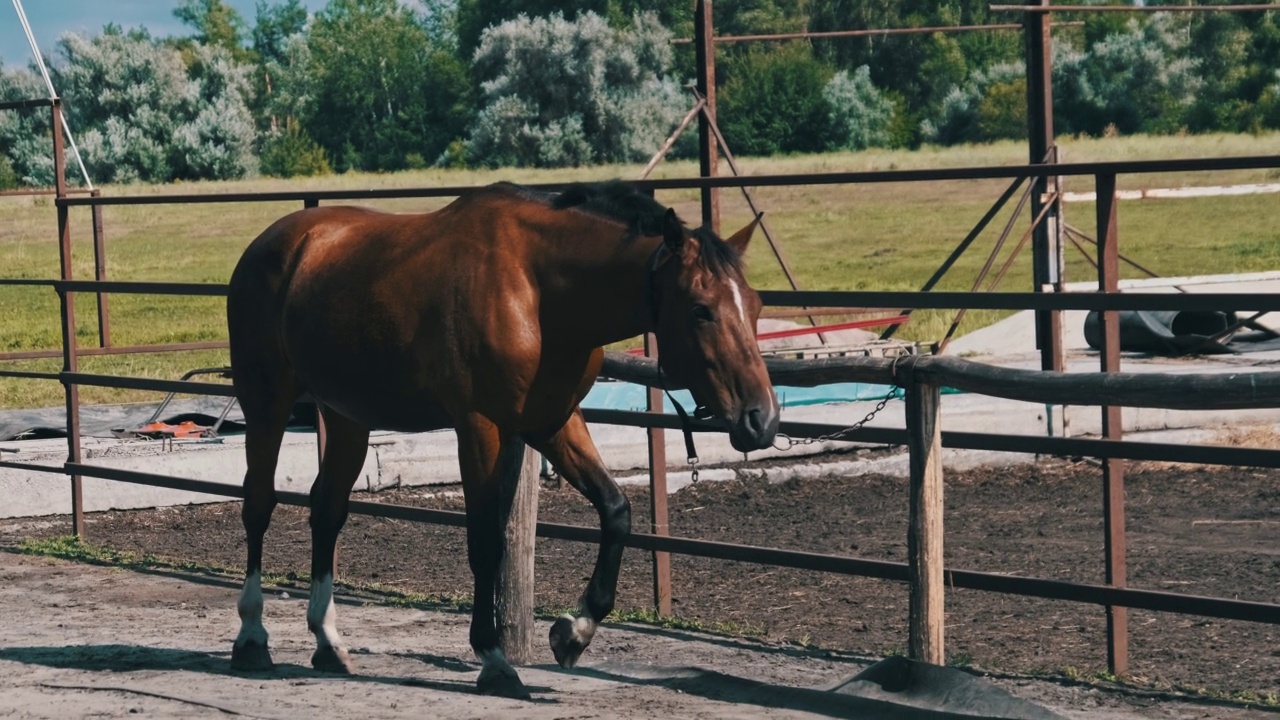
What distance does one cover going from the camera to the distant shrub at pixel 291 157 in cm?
5681

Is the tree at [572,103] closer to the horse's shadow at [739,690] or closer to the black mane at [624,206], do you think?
the horse's shadow at [739,690]

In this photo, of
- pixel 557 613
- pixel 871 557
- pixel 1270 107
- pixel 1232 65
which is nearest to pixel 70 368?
pixel 557 613

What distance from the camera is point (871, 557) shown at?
25.2 feet

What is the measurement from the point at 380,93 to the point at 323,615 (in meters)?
67.6

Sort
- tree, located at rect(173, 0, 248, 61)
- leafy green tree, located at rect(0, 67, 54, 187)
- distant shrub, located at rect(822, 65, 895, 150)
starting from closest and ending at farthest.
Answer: leafy green tree, located at rect(0, 67, 54, 187), distant shrub, located at rect(822, 65, 895, 150), tree, located at rect(173, 0, 248, 61)

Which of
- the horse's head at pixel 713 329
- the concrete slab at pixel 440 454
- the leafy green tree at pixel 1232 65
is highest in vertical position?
the leafy green tree at pixel 1232 65

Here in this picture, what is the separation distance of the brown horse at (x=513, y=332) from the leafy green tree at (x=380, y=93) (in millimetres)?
57376

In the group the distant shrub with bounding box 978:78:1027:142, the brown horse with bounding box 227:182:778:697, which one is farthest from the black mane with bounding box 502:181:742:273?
the distant shrub with bounding box 978:78:1027:142

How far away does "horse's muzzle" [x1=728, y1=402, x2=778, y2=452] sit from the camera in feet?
14.4

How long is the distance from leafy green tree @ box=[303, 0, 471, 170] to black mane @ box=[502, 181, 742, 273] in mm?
57730

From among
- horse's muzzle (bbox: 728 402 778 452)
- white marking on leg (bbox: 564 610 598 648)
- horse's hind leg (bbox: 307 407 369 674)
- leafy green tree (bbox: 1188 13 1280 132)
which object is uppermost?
leafy green tree (bbox: 1188 13 1280 132)

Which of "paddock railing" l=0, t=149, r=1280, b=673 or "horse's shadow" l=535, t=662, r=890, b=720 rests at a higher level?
"paddock railing" l=0, t=149, r=1280, b=673

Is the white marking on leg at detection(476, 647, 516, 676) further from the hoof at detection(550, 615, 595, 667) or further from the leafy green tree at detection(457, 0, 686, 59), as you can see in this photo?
the leafy green tree at detection(457, 0, 686, 59)

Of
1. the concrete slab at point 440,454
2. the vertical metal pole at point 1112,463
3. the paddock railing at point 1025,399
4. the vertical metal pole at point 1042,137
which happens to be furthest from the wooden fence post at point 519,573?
the vertical metal pole at point 1042,137
